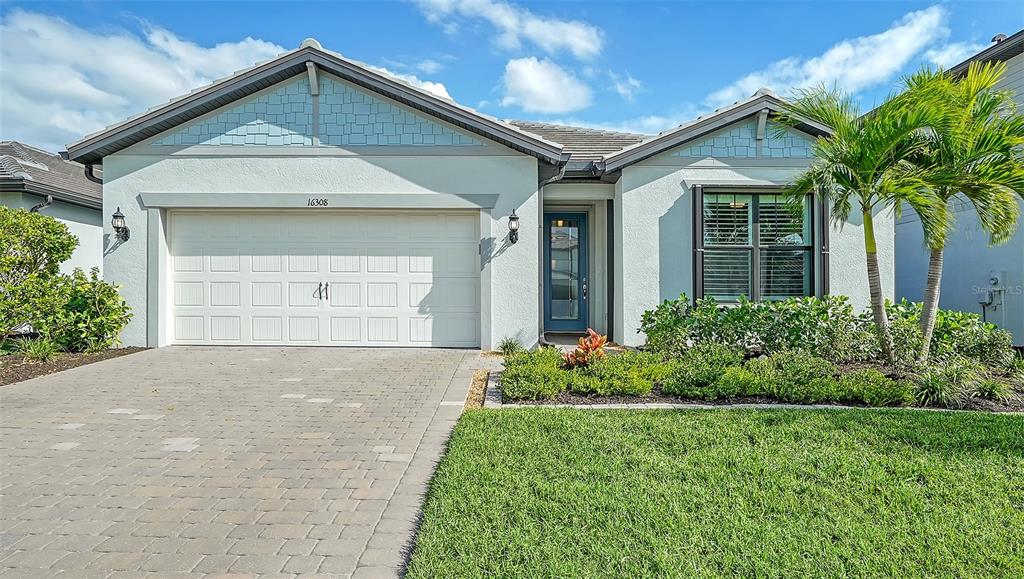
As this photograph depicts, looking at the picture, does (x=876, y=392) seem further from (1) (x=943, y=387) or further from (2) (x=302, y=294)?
(2) (x=302, y=294)

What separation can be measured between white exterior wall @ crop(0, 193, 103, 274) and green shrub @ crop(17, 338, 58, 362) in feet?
10.7

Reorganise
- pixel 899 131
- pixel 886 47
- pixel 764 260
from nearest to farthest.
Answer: pixel 899 131 < pixel 764 260 < pixel 886 47

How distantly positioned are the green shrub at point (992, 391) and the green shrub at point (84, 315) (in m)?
12.1

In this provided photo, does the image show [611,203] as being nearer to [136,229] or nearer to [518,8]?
[518,8]

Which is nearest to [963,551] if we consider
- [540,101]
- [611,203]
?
[611,203]

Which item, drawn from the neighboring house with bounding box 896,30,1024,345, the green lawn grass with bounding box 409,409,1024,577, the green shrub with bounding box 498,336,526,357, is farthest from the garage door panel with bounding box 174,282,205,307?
the neighboring house with bounding box 896,30,1024,345

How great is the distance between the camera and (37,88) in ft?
38.5

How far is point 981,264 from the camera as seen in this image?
33.3 ft

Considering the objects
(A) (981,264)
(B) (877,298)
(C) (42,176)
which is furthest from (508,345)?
(C) (42,176)

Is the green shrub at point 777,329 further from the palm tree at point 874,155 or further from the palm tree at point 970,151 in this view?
the palm tree at point 970,151

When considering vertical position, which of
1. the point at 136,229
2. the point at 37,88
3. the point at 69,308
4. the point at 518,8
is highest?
the point at 518,8

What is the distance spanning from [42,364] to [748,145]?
1187 cm

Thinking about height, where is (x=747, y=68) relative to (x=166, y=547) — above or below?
above

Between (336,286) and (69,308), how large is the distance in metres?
4.24
